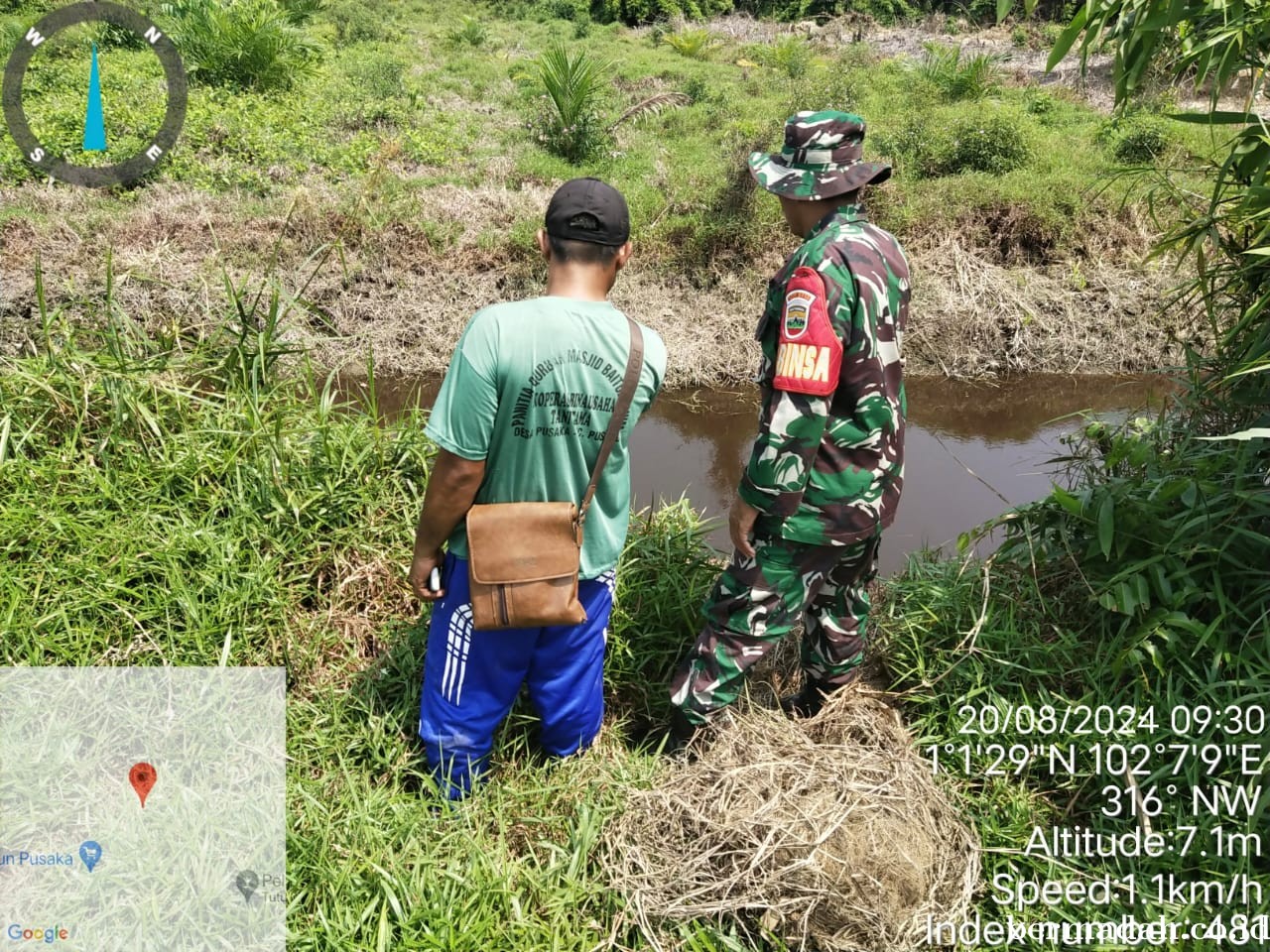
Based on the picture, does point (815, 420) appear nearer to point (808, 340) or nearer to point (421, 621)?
point (808, 340)

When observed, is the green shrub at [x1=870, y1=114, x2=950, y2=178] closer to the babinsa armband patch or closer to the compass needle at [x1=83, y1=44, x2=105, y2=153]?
the babinsa armband patch

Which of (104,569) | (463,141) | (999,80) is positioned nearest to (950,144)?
(999,80)

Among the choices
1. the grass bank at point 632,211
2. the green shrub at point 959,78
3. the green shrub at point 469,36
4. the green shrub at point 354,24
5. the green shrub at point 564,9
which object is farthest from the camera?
the green shrub at point 564,9

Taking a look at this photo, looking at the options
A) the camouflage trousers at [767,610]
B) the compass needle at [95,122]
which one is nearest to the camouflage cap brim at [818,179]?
the camouflage trousers at [767,610]

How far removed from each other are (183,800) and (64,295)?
5149 mm

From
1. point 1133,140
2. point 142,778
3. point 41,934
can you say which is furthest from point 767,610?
point 1133,140

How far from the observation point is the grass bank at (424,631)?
6.93 ft

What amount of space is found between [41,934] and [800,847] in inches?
65.0

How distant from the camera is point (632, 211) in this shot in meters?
7.42

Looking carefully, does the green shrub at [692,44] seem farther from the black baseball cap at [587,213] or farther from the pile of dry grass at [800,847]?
the pile of dry grass at [800,847]

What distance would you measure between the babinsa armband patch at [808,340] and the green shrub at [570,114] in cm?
735

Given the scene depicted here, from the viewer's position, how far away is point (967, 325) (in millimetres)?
6715

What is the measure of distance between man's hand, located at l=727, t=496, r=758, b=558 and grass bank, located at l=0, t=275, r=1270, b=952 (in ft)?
2.21

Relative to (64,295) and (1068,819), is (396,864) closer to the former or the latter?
(1068,819)
